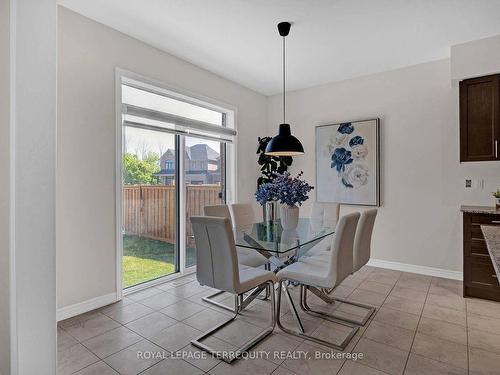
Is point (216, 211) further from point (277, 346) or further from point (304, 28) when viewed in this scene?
point (304, 28)

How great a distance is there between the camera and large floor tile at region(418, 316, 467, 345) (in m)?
2.28

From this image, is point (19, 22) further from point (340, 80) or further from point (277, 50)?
point (340, 80)

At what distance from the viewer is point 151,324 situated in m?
2.54

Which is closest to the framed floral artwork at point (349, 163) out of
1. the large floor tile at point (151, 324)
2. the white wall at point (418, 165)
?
the white wall at point (418, 165)

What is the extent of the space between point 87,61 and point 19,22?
148 centimetres

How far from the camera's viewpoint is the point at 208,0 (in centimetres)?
249

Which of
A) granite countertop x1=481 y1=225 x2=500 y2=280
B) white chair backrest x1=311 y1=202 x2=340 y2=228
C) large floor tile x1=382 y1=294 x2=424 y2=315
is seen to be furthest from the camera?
white chair backrest x1=311 y1=202 x2=340 y2=228

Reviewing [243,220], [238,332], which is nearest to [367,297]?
[238,332]

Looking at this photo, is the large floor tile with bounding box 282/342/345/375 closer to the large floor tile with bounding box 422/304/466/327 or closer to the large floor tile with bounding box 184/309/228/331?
the large floor tile with bounding box 184/309/228/331

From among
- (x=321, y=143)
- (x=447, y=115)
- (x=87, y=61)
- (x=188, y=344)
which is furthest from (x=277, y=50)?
(x=188, y=344)

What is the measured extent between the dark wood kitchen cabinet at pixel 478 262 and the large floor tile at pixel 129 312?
331 cm

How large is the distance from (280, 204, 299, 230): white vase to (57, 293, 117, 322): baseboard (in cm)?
193

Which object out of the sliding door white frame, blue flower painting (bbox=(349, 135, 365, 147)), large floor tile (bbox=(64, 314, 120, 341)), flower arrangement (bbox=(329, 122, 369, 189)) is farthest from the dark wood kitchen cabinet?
large floor tile (bbox=(64, 314, 120, 341))

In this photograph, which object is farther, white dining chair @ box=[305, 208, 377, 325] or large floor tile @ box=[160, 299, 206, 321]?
large floor tile @ box=[160, 299, 206, 321]
